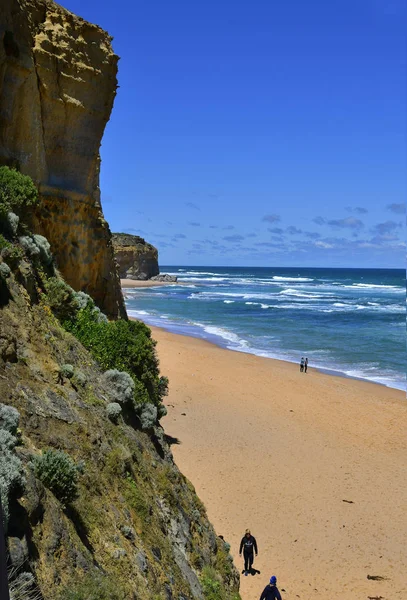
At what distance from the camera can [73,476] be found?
6.20 m

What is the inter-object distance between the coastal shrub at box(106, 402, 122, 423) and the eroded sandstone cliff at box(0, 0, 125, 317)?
6035 mm

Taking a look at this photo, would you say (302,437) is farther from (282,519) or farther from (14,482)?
(14,482)

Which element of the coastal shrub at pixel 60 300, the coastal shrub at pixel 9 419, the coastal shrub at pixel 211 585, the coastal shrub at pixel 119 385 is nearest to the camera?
the coastal shrub at pixel 9 419

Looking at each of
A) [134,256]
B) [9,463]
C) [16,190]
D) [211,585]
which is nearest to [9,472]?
[9,463]

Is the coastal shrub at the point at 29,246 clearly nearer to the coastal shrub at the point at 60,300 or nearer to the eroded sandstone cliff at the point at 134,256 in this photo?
the coastal shrub at the point at 60,300

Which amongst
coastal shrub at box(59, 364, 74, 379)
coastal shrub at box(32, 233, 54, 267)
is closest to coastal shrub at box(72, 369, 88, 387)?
coastal shrub at box(59, 364, 74, 379)

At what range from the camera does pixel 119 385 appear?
995 cm

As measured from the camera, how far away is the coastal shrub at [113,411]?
874 centimetres

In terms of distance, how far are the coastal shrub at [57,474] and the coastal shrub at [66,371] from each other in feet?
8.07

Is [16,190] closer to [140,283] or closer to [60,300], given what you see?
[60,300]

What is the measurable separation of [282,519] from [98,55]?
1301 centimetres

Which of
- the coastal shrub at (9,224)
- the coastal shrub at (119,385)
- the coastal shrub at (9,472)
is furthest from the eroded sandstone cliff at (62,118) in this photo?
Answer: the coastal shrub at (9,472)

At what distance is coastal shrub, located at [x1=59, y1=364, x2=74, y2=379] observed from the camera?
8570mm

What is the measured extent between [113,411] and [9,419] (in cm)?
292
